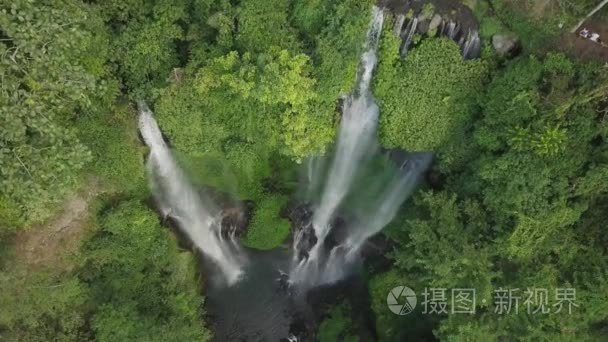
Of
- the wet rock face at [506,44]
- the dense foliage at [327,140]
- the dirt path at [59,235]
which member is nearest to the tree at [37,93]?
the dense foliage at [327,140]

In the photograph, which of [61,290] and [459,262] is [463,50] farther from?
[61,290]

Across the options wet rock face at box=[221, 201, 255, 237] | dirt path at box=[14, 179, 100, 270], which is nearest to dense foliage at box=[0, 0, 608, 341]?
dirt path at box=[14, 179, 100, 270]

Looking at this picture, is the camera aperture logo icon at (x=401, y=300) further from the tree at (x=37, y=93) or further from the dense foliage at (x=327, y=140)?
the tree at (x=37, y=93)

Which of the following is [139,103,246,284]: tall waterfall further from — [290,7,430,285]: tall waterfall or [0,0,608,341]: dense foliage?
[290,7,430,285]: tall waterfall

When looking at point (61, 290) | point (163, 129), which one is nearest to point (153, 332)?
point (61, 290)

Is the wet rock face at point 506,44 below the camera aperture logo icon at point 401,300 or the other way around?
the other way around

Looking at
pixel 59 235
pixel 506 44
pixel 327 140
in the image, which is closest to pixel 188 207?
pixel 59 235
